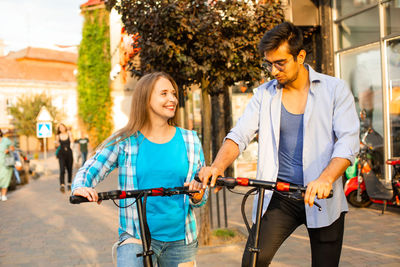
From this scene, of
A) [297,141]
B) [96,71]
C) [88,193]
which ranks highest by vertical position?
[96,71]

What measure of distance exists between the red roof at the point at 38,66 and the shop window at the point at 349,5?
4969 cm

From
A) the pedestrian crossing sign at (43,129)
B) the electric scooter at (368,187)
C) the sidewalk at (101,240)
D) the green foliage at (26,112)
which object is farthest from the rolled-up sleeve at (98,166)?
the green foliage at (26,112)

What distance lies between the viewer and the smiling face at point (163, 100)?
294 cm

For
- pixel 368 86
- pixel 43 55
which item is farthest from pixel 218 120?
pixel 43 55

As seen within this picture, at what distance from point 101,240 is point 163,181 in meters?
4.48

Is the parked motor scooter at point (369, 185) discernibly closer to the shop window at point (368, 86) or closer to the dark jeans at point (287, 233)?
the shop window at point (368, 86)

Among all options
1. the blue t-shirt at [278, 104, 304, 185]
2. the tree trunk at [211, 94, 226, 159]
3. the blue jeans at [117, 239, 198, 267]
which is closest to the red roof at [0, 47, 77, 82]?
the tree trunk at [211, 94, 226, 159]

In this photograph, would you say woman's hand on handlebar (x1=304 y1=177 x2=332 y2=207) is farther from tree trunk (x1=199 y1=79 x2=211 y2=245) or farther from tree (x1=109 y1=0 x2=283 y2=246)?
tree trunk (x1=199 y1=79 x2=211 y2=245)

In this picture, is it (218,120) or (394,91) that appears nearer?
(394,91)

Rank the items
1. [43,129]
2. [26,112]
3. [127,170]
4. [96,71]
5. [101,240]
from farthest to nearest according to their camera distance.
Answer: [26,112], [96,71], [43,129], [101,240], [127,170]

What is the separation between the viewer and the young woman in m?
2.73

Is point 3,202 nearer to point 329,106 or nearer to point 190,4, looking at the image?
point 190,4

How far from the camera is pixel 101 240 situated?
691cm

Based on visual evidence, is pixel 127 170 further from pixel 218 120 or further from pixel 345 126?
pixel 218 120
